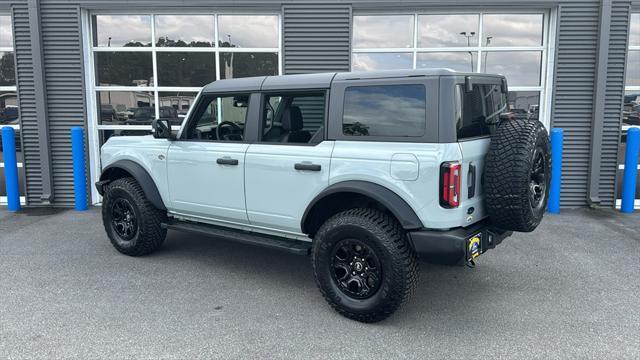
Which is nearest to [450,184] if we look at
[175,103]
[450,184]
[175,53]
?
[450,184]

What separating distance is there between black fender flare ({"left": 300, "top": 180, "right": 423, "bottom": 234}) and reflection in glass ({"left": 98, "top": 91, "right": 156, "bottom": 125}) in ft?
17.7

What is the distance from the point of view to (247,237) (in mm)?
4645

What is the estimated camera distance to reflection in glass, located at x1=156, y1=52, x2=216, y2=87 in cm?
810

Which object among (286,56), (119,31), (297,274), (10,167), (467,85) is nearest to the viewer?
(467,85)

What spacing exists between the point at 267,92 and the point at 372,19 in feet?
13.2

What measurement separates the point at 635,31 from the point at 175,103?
7.48 meters

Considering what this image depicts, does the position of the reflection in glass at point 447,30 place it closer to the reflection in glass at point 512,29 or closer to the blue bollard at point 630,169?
the reflection in glass at point 512,29

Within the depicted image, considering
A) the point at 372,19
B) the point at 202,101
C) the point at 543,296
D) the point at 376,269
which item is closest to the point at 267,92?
the point at 202,101

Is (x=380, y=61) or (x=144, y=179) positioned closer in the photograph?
(x=144, y=179)

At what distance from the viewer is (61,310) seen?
4.04 m

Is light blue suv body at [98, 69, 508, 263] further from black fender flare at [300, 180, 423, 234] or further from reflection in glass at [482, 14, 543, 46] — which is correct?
reflection in glass at [482, 14, 543, 46]

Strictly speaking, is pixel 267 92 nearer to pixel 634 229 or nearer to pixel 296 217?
pixel 296 217

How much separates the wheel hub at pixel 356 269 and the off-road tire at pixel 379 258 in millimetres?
33

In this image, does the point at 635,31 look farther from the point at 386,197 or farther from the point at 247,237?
the point at 247,237
